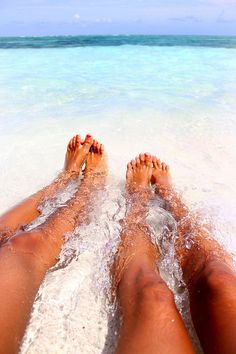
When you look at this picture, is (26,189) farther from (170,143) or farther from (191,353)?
(191,353)

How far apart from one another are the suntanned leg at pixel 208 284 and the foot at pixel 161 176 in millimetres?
522

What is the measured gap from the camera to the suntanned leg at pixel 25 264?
1188 millimetres

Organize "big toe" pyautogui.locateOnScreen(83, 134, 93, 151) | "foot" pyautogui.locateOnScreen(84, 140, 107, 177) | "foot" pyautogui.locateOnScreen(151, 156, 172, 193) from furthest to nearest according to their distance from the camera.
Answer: "big toe" pyautogui.locateOnScreen(83, 134, 93, 151) < "foot" pyautogui.locateOnScreen(84, 140, 107, 177) < "foot" pyautogui.locateOnScreen(151, 156, 172, 193)

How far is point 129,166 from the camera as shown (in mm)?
2963

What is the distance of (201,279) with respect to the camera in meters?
1.45

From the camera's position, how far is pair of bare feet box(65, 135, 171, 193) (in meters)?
2.81

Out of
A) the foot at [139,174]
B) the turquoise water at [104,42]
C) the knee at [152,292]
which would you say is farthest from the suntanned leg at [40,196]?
the turquoise water at [104,42]

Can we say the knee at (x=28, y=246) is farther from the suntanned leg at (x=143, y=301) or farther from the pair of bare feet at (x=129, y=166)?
the pair of bare feet at (x=129, y=166)

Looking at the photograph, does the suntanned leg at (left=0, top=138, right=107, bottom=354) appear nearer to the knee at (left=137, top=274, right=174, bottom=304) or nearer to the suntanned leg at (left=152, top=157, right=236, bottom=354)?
the knee at (left=137, top=274, right=174, bottom=304)

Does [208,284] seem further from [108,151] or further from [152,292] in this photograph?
[108,151]

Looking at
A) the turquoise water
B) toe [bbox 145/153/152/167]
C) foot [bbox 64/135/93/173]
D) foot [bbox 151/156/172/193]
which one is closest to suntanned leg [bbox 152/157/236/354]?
foot [bbox 151/156/172/193]

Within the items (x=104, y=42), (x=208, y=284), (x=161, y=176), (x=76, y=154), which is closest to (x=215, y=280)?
(x=208, y=284)

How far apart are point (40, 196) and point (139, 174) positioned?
86 centimetres

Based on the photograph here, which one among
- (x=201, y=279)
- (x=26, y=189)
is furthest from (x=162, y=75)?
(x=201, y=279)
